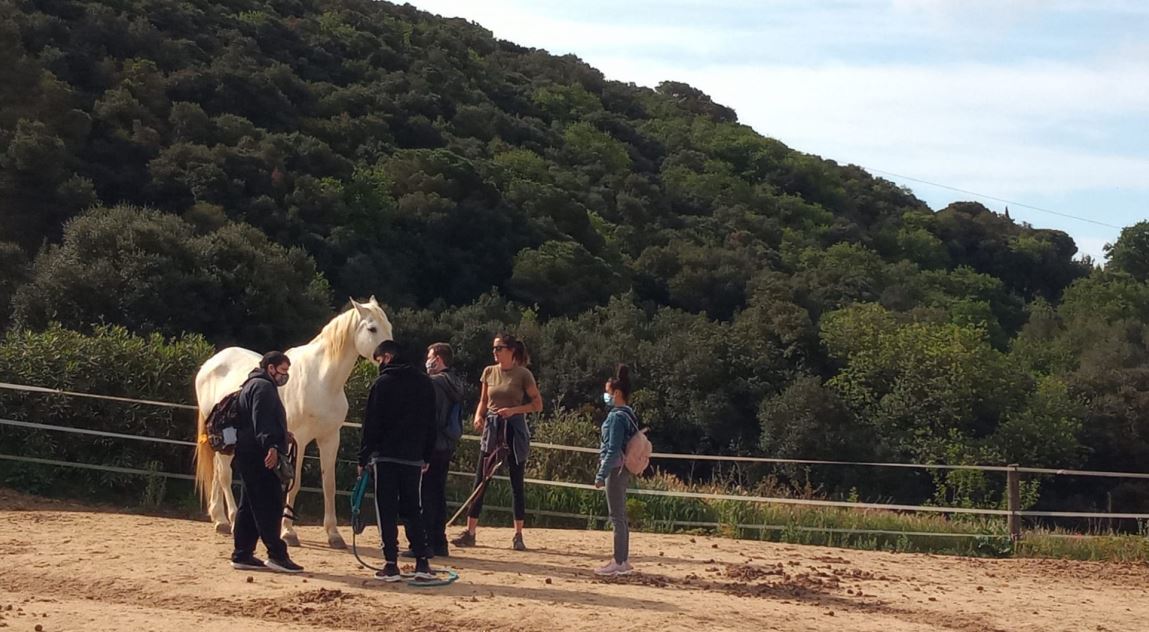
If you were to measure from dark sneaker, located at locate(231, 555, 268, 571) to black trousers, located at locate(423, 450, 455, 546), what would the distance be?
1208 millimetres

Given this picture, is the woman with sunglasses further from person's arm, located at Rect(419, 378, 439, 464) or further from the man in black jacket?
the man in black jacket

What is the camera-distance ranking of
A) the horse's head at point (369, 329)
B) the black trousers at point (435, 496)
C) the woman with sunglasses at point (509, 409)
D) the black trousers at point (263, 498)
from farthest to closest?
the woman with sunglasses at point (509, 409) < the horse's head at point (369, 329) < the black trousers at point (435, 496) < the black trousers at point (263, 498)

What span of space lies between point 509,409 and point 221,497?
2750mm

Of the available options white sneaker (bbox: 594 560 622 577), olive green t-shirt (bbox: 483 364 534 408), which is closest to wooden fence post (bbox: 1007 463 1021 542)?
white sneaker (bbox: 594 560 622 577)

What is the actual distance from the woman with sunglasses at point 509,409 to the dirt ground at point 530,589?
643mm

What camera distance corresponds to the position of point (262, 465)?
891cm

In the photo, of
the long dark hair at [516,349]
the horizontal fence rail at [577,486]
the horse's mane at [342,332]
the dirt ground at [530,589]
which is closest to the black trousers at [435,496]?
the dirt ground at [530,589]

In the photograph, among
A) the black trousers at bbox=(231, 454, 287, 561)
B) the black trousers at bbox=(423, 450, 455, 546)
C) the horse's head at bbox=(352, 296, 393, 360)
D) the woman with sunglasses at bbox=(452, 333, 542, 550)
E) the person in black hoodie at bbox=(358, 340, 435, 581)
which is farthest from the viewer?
the woman with sunglasses at bbox=(452, 333, 542, 550)

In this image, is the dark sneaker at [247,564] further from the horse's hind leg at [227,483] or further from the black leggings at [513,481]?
the black leggings at [513,481]

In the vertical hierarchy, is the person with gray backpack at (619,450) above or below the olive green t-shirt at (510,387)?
below

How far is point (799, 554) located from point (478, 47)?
52.5 m

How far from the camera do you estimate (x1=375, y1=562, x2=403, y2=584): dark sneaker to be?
863 centimetres

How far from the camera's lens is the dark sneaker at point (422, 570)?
8609 millimetres

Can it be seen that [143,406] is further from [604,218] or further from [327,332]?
[604,218]
